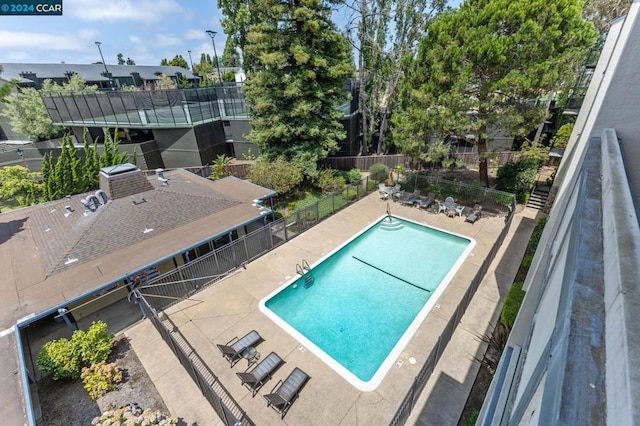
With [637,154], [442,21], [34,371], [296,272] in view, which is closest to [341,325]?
[296,272]

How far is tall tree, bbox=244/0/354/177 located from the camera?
16859 mm

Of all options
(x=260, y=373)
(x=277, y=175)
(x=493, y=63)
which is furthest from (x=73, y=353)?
(x=493, y=63)

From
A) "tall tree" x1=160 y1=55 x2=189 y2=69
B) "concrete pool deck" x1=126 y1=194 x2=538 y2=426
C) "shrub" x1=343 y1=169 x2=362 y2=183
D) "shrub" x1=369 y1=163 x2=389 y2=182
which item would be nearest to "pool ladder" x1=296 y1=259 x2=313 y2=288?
"concrete pool deck" x1=126 y1=194 x2=538 y2=426

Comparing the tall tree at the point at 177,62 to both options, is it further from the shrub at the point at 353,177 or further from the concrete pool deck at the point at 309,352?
the concrete pool deck at the point at 309,352

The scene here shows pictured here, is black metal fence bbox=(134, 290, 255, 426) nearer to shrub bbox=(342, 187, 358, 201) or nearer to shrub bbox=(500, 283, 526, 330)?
shrub bbox=(500, 283, 526, 330)

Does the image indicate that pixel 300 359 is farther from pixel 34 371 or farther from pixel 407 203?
pixel 407 203

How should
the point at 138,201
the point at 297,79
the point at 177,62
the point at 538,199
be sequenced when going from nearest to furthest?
the point at 138,201 → the point at 538,199 → the point at 297,79 → the point at 177,62

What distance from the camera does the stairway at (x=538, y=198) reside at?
16969 mm

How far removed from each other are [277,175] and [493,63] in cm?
1338

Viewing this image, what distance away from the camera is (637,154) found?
591 centimetres

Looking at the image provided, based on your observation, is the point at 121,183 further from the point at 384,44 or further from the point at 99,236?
the point at 384,44

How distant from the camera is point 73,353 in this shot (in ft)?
27.6

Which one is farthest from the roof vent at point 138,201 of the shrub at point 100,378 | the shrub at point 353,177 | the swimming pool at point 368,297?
the shrub at point 353,177

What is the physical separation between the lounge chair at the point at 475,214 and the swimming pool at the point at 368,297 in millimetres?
1839
